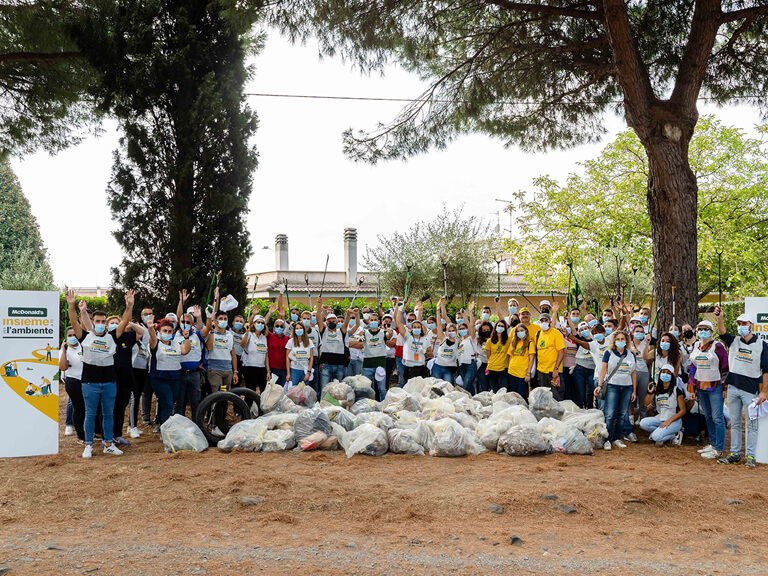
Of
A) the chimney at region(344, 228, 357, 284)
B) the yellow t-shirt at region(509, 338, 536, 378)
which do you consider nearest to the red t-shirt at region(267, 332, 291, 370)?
the yellow t-shirt at region(509, 338, 536, 378)

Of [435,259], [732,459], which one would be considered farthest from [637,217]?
[732,459]

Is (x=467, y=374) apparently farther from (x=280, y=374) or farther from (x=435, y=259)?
(x=435, y=259)

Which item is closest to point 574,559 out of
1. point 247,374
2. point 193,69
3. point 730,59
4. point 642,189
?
point 247,374

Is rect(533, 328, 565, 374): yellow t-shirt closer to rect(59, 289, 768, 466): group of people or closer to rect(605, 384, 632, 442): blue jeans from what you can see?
rect(59, 289, 768, 466): group of people

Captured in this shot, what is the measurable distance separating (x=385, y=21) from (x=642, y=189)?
18.3 metres

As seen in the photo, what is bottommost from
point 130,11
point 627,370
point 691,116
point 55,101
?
point 627,370

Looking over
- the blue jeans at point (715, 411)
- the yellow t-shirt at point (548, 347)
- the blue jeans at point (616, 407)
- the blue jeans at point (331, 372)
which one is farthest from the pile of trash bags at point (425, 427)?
the blue jeans at point (715, 411)

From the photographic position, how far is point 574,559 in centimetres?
482

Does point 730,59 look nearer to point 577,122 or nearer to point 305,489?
point 577,122

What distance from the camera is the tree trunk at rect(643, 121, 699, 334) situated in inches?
414

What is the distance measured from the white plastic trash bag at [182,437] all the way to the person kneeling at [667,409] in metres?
5.91

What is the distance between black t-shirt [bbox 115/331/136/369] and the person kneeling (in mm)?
6920

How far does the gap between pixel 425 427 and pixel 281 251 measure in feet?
97.8

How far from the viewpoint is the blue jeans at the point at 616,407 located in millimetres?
8781
